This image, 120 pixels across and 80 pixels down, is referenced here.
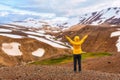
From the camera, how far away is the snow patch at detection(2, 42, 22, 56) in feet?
322

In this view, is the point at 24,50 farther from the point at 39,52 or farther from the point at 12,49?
the point at 39,52

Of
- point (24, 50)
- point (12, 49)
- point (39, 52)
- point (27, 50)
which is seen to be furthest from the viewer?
point (39, 52)

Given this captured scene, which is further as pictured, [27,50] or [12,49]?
[27,50]

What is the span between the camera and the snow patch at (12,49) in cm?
9828

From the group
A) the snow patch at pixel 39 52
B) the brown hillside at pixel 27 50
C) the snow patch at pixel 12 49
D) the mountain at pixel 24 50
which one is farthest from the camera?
the snow patch at pixel 39 52

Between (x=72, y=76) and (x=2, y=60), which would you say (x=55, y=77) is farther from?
(x=2, y=60)

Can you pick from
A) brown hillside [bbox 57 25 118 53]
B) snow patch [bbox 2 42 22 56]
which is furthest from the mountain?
brown hillside [bbox 57 25 118 53]

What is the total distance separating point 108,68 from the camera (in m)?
38.3

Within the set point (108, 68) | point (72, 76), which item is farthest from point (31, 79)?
point (108, 68)

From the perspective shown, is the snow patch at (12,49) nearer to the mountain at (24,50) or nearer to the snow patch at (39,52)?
the mountain at (24,50)

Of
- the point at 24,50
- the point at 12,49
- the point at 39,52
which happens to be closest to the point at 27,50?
the point at 24,50

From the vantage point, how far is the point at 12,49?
102500mm

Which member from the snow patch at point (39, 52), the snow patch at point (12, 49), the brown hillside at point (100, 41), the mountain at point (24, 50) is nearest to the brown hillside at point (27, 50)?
the mountain at point (24, 50)

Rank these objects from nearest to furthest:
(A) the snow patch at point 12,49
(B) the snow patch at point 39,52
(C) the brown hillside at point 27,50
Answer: (C) the brown hillside at point 27,50
(A) the snow patch at point 12,49
(B) the snow patch at point 39,52
